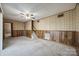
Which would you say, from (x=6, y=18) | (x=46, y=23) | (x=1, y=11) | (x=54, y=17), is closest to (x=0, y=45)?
(x=6, y=18)

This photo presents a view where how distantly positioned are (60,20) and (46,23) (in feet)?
1.91

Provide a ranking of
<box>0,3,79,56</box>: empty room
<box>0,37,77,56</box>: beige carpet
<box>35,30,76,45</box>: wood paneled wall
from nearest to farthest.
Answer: <box>0,37,77,56</box>: beige carpet
<box>0,3,79,56</box>: empty room
<box>35,30,76,45</box>: wood paneled wall

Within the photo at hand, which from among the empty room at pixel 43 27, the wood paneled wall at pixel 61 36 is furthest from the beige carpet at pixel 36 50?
the wood paneled wall at pixel 61 36

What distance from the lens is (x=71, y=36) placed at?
11.9ft

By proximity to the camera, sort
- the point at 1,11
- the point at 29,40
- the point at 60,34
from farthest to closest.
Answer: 1. the point at 29,40
2. the point at 60,34
3. the point at 1,11

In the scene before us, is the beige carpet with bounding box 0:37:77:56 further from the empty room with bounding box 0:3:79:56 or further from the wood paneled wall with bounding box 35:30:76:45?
the wood paneled wall with bounding box 35:30:76:45

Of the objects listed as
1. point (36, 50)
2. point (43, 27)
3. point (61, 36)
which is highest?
point (43, 27)

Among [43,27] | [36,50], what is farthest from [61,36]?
[36,50]

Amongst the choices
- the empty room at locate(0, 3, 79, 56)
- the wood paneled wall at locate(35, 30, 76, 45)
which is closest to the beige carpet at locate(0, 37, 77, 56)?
the empty room at locate(0, 3, 79, 56)

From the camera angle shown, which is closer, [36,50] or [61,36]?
[36,50]

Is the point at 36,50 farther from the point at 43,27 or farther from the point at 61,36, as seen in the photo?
the point at 61,36

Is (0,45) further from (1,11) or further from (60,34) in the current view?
(60,34)

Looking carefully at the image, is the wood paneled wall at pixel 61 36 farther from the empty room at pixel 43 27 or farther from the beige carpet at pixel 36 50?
the beige carpet at pixel 36 50

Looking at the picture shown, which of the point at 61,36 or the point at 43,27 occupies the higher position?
the point at 43,27
